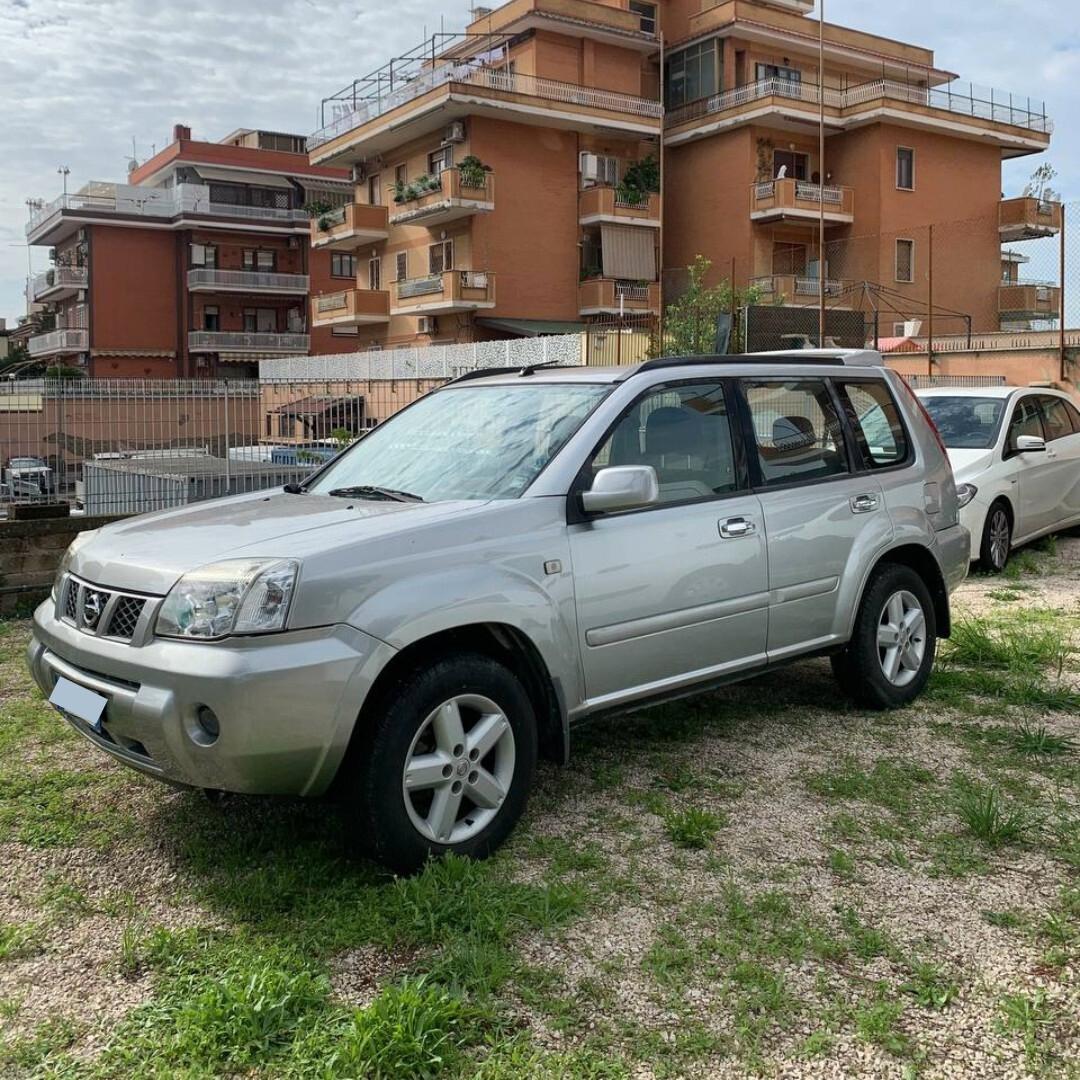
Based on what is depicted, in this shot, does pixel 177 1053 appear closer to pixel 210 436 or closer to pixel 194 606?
pixel 194 606

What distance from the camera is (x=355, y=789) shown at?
3.55 m

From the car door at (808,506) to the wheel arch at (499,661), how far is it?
131 cm

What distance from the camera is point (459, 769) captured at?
374 cm

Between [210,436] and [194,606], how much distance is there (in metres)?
7.90

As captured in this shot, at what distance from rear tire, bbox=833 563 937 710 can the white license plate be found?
11.5 feet

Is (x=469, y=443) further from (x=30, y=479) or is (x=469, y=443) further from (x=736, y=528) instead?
(x=30, y=479)

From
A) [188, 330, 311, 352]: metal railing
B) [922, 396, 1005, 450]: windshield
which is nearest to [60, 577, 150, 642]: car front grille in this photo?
[922, 396, 1005, 450]: windshield

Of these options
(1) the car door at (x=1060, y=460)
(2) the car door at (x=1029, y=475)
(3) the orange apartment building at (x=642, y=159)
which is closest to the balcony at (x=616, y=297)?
(3) the orange apartment building at (x=642, y=159)

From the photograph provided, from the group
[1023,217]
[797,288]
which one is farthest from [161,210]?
[1023,217]

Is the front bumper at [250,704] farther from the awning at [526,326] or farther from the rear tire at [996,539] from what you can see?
the awning at [526,326]

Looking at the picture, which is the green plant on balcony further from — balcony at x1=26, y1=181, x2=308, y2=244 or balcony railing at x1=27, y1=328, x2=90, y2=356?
balcony railing at x1=27, y1=328, x2=90, y2=356

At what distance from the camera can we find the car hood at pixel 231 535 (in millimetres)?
3619

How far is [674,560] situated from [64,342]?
55.8 metres

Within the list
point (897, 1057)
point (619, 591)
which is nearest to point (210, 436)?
point (619, 591)
